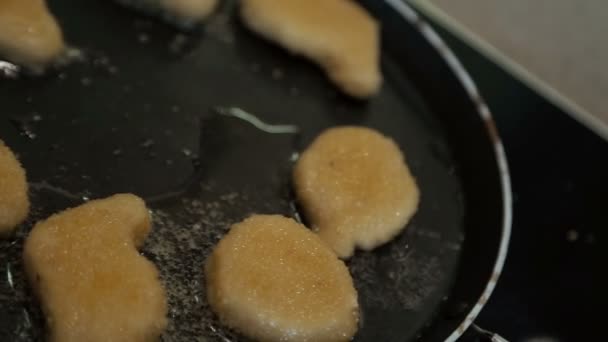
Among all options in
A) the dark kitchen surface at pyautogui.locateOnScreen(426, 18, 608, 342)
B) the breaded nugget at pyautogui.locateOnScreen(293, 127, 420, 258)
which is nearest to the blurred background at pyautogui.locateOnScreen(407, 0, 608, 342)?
the dark kitchen surface at pyautogui.locateOnScreen(426, 18, 608, 342)

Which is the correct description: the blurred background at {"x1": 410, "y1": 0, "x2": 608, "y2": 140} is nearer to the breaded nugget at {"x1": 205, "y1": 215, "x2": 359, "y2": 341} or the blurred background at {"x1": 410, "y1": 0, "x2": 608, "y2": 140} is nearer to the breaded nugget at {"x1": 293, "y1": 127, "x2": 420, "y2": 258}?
the breaded nugget at {"x1": 293, "y1": 127, "x2": 420, "y2": 258}

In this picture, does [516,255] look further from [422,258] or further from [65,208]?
[65,208]

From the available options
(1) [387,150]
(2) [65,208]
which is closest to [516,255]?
(1) [387,150]

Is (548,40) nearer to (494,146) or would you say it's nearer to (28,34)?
(494,146)

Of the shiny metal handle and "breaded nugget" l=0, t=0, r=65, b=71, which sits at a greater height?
"breaded nugget" l=0, t=0, r=65, b=71

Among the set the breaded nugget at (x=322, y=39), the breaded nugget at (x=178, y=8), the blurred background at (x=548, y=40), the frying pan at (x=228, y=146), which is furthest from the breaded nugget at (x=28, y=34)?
the blurred background at (x=548, y=40)

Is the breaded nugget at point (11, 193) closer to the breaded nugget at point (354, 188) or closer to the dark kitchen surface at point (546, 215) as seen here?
the breaded nugget at point (354, 188)
